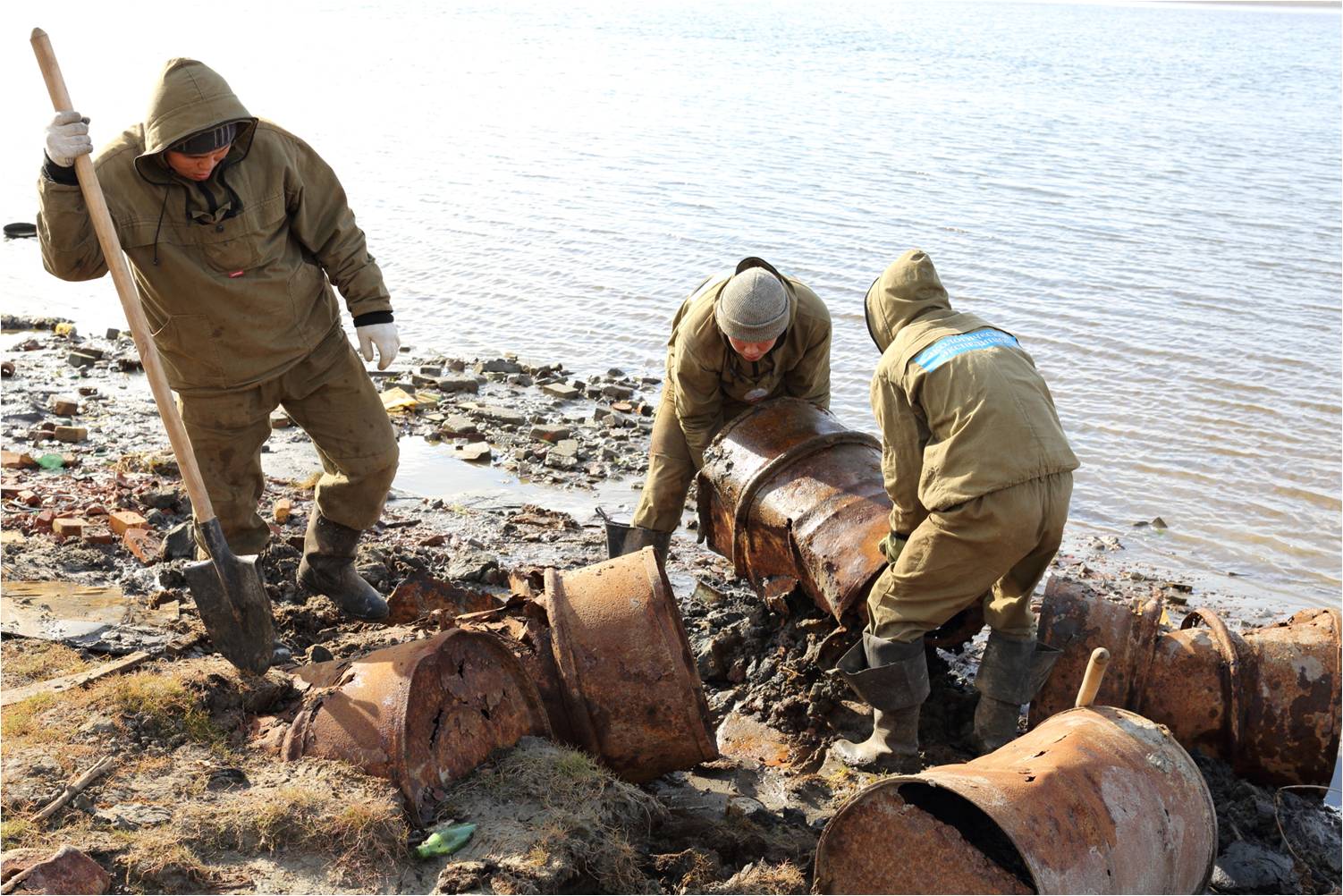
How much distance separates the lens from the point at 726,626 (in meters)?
5.38

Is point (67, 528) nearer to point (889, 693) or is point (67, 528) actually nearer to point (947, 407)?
point (889, 693)

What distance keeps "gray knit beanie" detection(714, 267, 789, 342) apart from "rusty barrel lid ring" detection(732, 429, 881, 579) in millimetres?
489

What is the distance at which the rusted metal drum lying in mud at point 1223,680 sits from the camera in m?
4.13

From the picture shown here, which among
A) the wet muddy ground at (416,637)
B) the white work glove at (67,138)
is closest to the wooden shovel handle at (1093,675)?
the wet muddy ground at (416,637)

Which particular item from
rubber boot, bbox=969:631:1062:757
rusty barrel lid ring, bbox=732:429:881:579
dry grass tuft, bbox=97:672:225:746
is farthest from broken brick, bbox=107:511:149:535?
rubber boot, bbox=969:631:1062:757

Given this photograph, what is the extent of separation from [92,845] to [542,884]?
119cm

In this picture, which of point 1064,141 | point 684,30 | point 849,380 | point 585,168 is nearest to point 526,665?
point 849,380

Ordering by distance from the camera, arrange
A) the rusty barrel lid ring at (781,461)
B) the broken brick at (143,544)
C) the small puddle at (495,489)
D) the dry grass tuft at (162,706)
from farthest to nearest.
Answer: the small puddle at (495,489) < the broken brick at (143,544) < the rusty barrel lid ring at (781,461) < the dry grass tuft at (162,706)

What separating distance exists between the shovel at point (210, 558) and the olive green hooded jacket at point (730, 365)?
2072 millimetres

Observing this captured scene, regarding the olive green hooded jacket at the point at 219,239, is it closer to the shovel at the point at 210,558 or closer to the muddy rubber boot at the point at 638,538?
the shovel at the point at 210,558

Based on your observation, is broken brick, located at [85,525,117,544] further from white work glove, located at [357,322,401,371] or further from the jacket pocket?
white work glove, located at [357,322,401,371]

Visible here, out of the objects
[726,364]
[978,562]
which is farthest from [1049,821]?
[726,364]

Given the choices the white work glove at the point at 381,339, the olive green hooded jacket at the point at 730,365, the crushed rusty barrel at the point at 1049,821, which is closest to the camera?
the crushed rusty barrel at the point at 1049,821

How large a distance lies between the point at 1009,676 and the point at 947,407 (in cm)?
107
